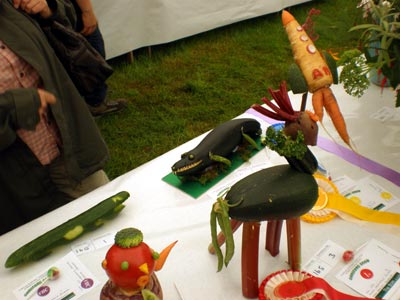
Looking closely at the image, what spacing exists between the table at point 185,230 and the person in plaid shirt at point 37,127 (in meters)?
0.18

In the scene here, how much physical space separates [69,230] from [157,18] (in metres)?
1.71

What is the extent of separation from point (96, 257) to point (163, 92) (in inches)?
55.9

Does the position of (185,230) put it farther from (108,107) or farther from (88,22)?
(108,107)

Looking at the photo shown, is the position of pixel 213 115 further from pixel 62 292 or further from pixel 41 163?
pixel 62 292

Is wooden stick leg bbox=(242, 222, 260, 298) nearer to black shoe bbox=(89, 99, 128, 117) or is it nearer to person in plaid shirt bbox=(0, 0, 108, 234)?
person in plaid shirt bbox=(0, 0, 108, 234)

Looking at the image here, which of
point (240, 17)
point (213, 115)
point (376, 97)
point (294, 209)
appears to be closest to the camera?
point (294, 209)

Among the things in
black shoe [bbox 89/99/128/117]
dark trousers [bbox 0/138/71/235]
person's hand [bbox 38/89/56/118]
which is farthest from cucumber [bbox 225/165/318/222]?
black shoe [bbox 89/99/128/117]

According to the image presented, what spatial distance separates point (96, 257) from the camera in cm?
69

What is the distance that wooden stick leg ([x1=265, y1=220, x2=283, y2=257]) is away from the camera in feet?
2.09

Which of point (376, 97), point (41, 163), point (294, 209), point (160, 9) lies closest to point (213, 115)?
point (160, 9)

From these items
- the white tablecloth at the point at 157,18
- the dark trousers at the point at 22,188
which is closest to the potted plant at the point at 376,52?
the dark trousers at the point at 22,188

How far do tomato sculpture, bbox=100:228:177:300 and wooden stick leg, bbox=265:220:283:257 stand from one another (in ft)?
0.69

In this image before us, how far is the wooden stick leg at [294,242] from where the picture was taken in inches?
23.3

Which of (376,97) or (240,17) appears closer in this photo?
(376,97)
